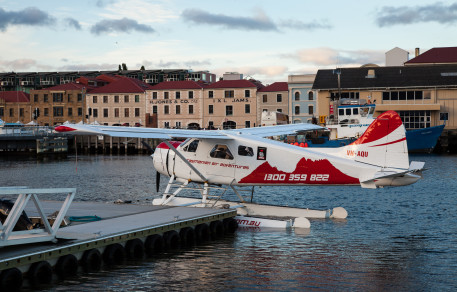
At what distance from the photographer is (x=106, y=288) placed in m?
13.5

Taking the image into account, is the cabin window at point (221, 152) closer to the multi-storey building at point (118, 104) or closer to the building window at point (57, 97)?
the multi-storey building at point (118, 104)

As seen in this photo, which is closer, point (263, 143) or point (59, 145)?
point (263, 143)

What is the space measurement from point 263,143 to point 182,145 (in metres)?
3.13

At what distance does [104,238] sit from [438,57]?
292 ft

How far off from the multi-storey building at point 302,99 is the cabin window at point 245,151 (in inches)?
2884

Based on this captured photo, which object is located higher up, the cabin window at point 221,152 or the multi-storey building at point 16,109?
the multi-storey building at point 16,109

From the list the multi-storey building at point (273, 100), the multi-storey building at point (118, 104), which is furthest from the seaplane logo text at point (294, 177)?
the multi-storey building at point (118, 104)

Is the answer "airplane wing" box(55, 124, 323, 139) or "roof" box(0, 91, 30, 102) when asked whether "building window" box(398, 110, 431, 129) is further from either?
"roof" box(0, 91, 30, 102)

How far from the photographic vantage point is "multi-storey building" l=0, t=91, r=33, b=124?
107 m

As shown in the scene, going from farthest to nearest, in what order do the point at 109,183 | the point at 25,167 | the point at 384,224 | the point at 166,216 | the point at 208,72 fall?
the point at 208,72 → the point at 25,167 → the point at 109,183 → the point at 384,224 → the point at 166,216

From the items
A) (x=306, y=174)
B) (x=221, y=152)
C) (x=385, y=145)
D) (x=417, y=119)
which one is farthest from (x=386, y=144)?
(x=417, y=119)

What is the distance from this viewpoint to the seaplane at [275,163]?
19406mm

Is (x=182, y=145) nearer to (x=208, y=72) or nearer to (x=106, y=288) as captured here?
(x=106, y=288)

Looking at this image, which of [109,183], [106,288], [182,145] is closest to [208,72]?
[109,183]
